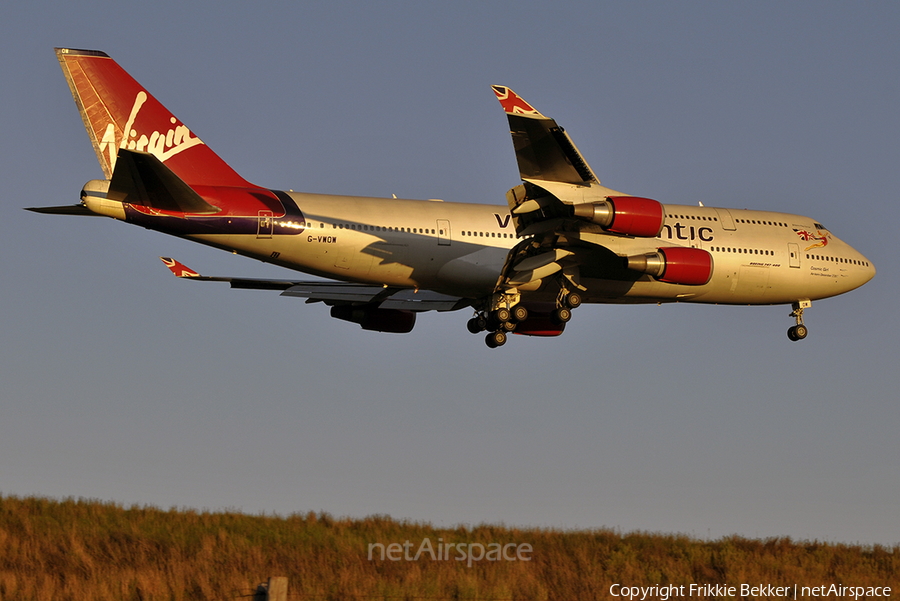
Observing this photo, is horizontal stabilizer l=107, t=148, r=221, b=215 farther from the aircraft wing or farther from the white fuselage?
the aircraft wing

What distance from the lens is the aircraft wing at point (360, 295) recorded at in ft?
98.7

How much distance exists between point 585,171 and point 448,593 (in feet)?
31.1

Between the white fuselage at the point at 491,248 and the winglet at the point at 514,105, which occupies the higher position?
the winglet at the point at 514,105

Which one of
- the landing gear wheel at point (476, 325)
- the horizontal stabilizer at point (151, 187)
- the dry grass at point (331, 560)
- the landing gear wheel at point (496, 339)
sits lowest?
the dry grass at point (331, 560)

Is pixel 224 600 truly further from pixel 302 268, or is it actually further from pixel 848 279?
pixel 848 279

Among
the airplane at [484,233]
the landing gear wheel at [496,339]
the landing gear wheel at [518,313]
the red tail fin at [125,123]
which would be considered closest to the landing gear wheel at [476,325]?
the airplane at [484,233]

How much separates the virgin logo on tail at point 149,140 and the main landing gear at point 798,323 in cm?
1714

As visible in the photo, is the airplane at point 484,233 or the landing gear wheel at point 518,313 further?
the landing gear wheel at point 518,313

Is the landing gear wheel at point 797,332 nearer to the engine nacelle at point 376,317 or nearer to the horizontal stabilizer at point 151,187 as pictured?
the engine nacelle at point 376,317

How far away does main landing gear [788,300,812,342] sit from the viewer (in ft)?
102

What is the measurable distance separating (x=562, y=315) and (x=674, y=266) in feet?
9.88

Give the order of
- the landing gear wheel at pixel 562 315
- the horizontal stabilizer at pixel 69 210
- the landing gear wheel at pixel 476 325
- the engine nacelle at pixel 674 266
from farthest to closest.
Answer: the landing gear wheel at pixel 476 325
the landing gear wheel at pixel 562 315
the engine nacelle at pixel 674 266
the horizontal stabilizer at pixel 69 210

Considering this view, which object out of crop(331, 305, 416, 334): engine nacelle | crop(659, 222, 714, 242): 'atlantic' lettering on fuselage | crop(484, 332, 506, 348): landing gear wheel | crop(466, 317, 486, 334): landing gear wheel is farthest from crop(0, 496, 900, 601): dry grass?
crop(659, 222, 714, 242): 'atlantic' lettering on fuselage

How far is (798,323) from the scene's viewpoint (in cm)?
3128
